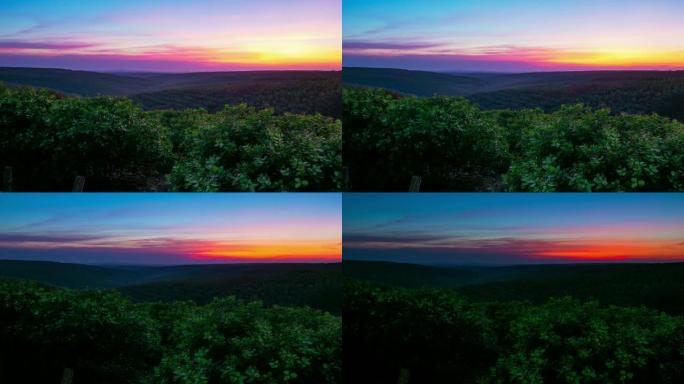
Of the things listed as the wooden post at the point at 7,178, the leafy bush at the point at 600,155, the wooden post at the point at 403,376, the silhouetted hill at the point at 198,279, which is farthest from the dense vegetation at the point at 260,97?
the wooden post at the point at 403,376

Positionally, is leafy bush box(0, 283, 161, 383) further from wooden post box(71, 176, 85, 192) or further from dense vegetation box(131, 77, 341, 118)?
dense vegetation box(131, 77, 341, 118)

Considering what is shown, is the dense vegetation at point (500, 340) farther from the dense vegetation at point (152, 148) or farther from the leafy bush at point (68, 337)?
the leafy bush at point (68, 337)

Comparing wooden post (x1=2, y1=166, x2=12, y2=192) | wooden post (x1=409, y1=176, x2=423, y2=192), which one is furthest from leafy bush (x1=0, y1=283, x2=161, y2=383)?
wooden post (x1=409, y1=176, x2=423, y2=192)

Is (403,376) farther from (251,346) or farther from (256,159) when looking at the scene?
(256,159)

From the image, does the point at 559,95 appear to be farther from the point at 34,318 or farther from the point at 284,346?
the point at 34,318

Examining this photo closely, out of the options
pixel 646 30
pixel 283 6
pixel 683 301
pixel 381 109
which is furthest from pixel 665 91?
pixel 283 6

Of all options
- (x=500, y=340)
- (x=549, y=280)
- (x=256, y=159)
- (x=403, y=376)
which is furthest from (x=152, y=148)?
(x=549, y=280)
